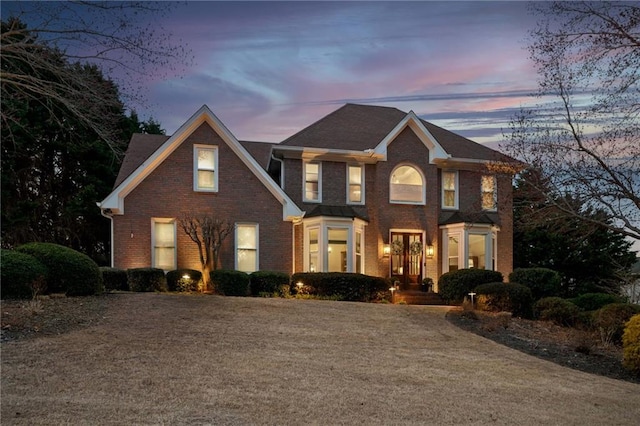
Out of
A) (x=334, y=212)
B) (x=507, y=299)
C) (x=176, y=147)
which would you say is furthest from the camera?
(x=334, y=212)

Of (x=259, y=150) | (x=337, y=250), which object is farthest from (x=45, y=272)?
(x=259, y=150)

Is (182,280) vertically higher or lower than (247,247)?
lower

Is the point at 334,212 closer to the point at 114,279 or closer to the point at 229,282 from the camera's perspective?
the point at 229,282

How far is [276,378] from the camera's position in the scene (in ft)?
29.5

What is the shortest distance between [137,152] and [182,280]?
746 centimetres

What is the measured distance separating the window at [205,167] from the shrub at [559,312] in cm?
1216

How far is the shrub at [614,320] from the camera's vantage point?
15.5m

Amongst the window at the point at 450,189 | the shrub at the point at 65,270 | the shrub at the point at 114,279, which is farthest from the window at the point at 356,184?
the shrub at the point at 65,270

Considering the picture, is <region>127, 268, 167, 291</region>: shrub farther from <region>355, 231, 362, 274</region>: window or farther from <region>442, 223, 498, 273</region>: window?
<region>442, 223, 498, 273</region>: window

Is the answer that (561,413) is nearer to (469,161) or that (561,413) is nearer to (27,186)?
(469,161)

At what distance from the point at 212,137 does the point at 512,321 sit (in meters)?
12.4

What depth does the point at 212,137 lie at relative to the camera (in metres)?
22.1

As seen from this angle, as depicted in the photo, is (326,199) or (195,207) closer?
(195,207)

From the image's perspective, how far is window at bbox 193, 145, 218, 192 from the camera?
2192cm
